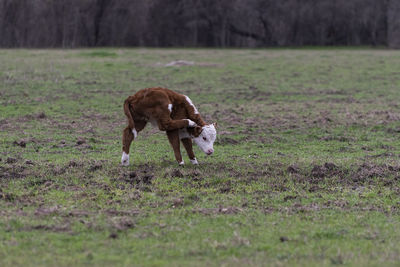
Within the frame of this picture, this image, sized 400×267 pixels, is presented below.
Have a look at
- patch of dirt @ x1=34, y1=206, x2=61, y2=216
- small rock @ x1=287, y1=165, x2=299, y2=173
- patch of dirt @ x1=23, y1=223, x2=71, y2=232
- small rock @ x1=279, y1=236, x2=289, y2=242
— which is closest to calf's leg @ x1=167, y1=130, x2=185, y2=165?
small rock @ x1=287, y1=165, x2=299, y2=173

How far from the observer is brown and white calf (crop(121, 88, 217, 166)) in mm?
9273

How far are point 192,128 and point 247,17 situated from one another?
5449cm

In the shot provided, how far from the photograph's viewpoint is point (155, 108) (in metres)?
9.30

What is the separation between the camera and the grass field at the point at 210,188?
5.73 m

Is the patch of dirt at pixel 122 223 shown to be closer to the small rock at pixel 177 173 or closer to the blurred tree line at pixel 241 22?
the small rock at pixel 177 173

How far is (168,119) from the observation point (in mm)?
9242

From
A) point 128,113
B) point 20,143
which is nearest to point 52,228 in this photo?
point 128,113

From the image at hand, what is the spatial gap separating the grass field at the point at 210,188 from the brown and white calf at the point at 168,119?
1.47ft

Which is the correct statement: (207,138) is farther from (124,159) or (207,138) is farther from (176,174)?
(124,159)

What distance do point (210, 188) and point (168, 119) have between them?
1.63 m

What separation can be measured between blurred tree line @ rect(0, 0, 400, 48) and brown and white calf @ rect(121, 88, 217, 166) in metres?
50.9

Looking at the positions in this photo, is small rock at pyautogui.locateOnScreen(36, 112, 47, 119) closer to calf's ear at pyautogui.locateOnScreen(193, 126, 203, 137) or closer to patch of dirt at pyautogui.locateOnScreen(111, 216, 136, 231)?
calf's ear at pyautogui.locateOnScreen(193, 126, 203, 137)

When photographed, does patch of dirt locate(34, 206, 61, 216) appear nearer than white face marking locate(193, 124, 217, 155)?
Yes

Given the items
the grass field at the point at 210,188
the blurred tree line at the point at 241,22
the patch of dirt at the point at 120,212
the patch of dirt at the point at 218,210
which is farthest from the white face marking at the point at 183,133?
the blurred tree line at the point at 241,22
